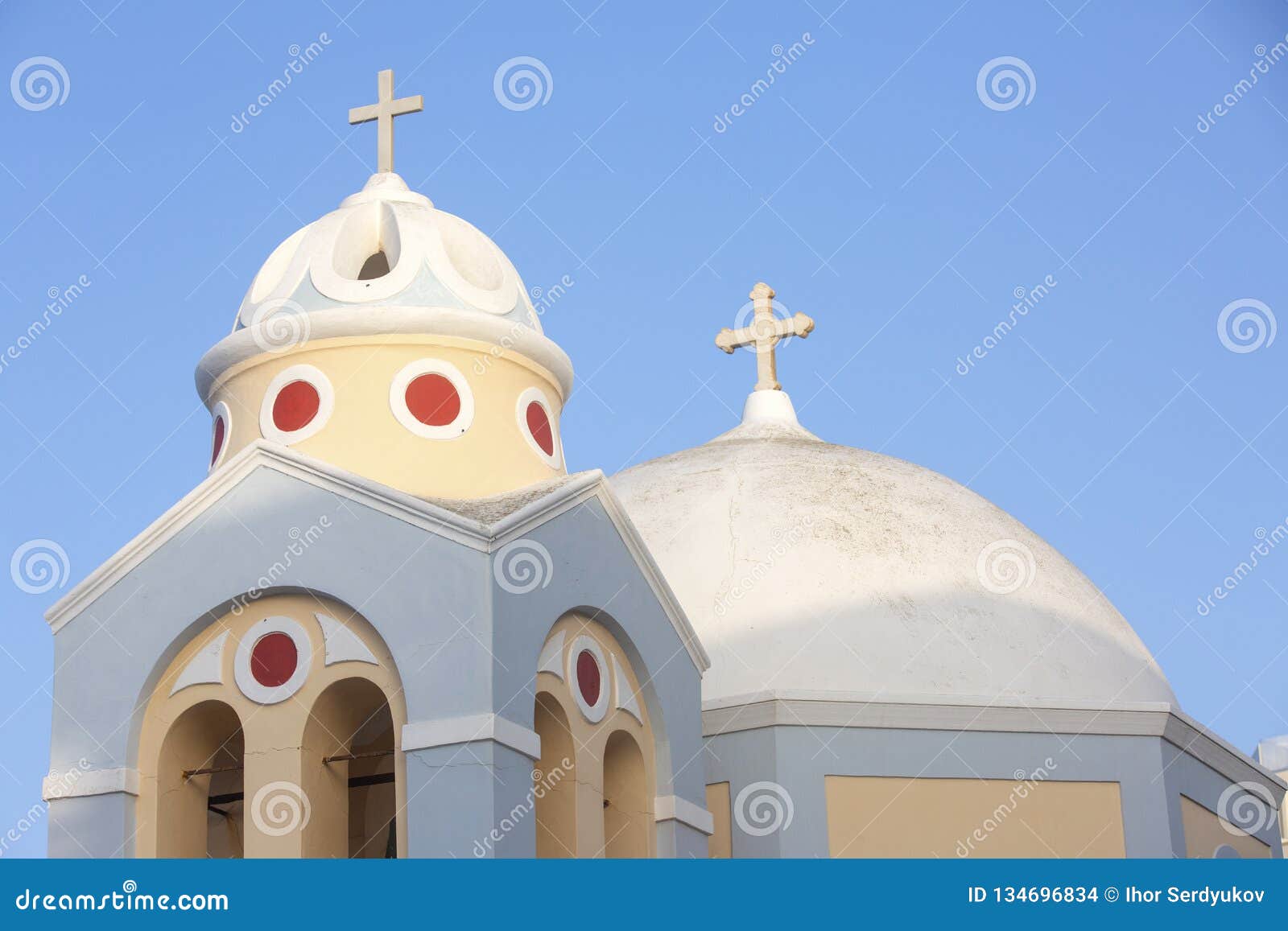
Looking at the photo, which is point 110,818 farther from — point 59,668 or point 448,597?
point 448,597

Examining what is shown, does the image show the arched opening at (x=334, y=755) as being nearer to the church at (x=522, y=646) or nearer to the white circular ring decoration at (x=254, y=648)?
the church at (x=522, y=646)

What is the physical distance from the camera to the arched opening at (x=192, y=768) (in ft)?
44.7

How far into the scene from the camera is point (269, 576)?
13.5 metres

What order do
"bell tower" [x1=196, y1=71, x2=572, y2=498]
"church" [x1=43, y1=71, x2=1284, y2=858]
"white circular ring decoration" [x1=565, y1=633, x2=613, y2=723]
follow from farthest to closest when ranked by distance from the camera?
"bell tower" [x1=196, y1=71, x2=572, y2=498]
"white circular ring decoration" [x1=565, y1=633, x2=613, y2=723]
"church" [x1=43, y1=71, x2=1284, y2=858]

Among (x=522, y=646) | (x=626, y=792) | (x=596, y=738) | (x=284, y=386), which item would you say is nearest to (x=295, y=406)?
(x=284, y=386)

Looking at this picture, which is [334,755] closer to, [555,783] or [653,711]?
[555,783]

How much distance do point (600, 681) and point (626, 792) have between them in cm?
94

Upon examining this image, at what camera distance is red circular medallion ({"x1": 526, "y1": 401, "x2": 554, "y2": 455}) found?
15.4 metres

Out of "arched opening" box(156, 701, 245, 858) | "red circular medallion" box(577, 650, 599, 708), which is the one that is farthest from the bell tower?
"arched opening" box(156, 701, 245, 858)

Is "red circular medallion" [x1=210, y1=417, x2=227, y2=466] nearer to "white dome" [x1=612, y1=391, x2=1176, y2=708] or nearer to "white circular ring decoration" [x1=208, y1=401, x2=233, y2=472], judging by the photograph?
"white circular ring decoration" [x1=208, y1=401, x2=233, y2=472]

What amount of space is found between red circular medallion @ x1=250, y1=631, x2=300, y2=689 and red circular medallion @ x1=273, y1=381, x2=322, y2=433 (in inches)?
69.5

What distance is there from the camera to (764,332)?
73.5 feet

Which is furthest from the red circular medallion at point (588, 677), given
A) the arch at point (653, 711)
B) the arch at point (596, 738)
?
the arch at point (653, 711)

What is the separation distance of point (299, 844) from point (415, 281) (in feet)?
13.3
